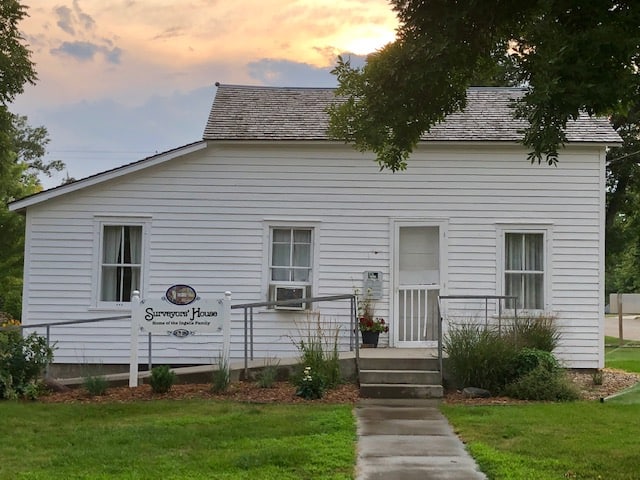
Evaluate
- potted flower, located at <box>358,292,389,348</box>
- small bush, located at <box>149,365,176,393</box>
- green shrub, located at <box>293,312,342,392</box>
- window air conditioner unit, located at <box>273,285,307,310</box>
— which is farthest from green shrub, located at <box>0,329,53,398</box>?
potted flower, located at <box>358,292,389,348</box>

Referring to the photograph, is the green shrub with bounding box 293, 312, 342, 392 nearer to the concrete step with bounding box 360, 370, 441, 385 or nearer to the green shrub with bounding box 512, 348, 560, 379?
the concrete step with bounding box 360, 370, 441, 385

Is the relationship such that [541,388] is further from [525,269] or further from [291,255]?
[291,255]

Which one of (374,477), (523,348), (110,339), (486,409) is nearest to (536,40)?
(374,477)

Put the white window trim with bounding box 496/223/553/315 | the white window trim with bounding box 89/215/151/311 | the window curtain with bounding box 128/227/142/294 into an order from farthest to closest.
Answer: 1. the window curtain with bounding box 128/227/142/294
2. the white window trim with bounding box 89/215/151/311
3. the white window trim with bounding box 496/223/553/315

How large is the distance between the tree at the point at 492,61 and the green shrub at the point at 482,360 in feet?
12.6

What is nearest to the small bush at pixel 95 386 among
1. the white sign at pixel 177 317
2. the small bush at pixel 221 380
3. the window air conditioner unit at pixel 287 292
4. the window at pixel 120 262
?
the white sign at pixel 177 317

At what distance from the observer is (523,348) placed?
1067 centimetres

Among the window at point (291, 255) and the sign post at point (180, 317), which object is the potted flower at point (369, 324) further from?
the sign post at point (180, 317)

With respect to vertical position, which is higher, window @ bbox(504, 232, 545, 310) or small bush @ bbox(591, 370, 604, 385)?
window @ bbox(504, 232, 545, 310)

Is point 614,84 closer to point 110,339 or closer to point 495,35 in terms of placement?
point 495,35

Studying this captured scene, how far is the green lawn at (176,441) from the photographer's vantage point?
19.7 ft

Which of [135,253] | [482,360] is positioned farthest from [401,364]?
[135,253]

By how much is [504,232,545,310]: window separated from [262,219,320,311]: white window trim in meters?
3.47

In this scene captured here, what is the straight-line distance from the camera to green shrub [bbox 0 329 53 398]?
990 centimetres
